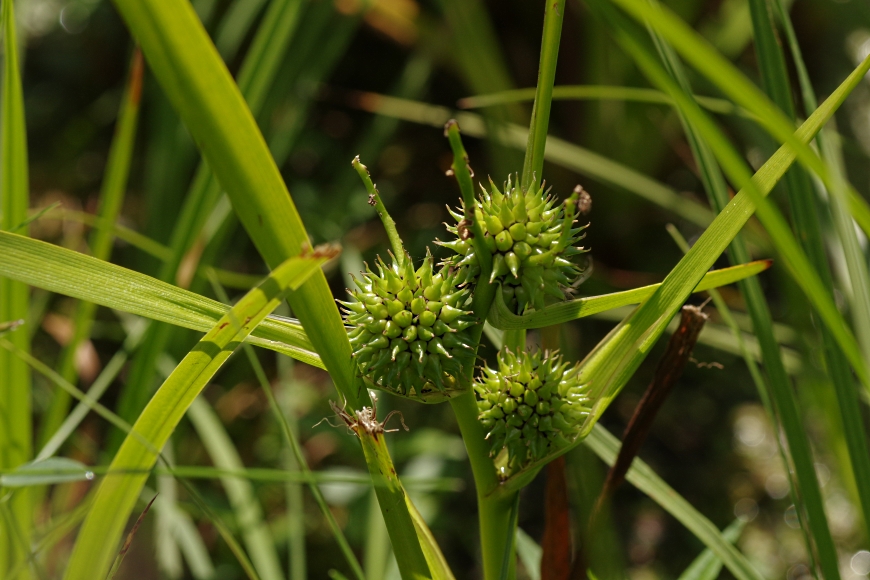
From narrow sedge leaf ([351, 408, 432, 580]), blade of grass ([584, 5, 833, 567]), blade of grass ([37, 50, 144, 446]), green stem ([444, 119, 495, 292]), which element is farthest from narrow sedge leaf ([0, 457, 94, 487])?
blade of grass ([584, 5, 833, 567])

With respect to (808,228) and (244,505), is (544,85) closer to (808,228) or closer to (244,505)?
(808,228)

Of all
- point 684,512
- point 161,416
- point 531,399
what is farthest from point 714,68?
point 684,512

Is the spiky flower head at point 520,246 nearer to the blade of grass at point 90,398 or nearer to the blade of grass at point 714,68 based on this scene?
the blade of grass at point 714,68

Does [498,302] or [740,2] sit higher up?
[740,2]

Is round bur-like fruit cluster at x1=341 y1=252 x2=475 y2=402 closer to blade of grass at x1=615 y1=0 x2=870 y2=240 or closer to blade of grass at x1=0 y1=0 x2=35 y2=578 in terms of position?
blade of grass at x1=615 y1=0 x2=870 y2=240

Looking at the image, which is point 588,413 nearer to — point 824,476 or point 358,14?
point 824,476

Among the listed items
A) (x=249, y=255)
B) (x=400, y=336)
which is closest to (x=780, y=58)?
(x=400, y=336)

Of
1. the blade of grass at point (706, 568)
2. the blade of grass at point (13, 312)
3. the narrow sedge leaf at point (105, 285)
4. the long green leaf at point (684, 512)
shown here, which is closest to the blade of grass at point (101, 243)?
the blade of grass at point (13, 312)

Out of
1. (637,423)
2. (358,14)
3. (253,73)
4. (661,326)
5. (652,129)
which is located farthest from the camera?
(652,129)
